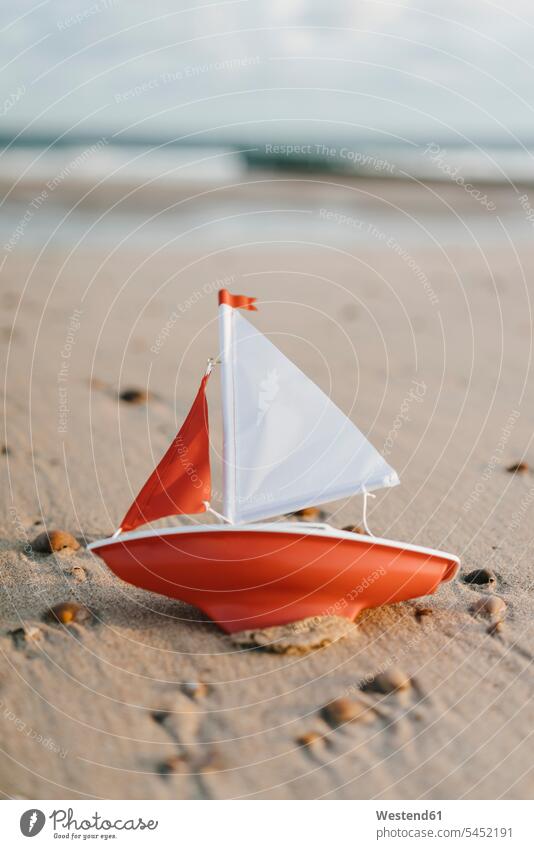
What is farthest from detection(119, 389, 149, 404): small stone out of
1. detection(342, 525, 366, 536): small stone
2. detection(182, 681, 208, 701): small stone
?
detection(182, 681, 208, 701): small stone

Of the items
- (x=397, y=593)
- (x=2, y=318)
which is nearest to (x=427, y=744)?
(x=397, y=593)

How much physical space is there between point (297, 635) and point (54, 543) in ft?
5.18

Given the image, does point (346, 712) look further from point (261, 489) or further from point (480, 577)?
point (480, 577)

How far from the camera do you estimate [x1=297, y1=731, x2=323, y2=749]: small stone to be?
368cm

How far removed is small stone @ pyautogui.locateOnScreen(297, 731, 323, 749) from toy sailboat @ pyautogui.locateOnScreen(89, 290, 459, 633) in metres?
0.55

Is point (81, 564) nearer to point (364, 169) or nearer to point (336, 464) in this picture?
point (336, 464)

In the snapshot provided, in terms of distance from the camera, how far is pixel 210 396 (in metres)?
7.25

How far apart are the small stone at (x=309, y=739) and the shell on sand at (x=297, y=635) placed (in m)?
0.42

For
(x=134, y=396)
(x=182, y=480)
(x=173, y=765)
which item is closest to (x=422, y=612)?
(x=182, y=480)

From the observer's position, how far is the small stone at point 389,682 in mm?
3963

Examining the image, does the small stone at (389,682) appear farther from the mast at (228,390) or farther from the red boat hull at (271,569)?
the mast at (228,390)
